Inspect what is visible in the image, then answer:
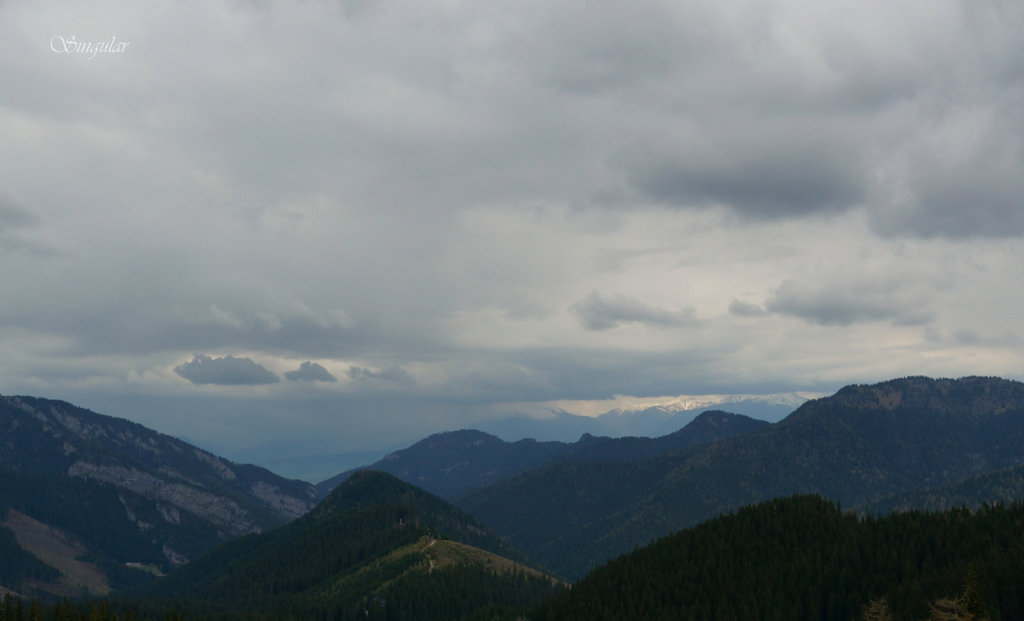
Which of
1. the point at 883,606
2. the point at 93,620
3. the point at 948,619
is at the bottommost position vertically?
the point at 93,620

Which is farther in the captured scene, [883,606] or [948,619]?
[883,606]

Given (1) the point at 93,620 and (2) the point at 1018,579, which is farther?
(1) the point at 93,620

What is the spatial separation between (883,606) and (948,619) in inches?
3354

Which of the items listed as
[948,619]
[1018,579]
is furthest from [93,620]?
[1018,579]

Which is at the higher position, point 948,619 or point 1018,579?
point 948,619

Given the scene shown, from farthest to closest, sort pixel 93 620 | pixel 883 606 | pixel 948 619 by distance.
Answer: pixel 93 620 → pixel 883 606 → pixel 948 619

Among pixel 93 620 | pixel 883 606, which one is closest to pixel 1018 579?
pixel 883 606

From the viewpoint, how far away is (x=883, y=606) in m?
175

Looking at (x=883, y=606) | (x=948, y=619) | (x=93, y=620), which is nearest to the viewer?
(x=948, y=619)

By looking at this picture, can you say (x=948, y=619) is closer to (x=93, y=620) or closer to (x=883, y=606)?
(x=883, y=606)

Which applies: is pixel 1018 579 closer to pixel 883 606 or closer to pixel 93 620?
pixel 883 606

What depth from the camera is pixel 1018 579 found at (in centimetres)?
17612

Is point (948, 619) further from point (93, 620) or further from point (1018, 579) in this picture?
point (93, 620)

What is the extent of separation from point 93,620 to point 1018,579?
237384 mm
